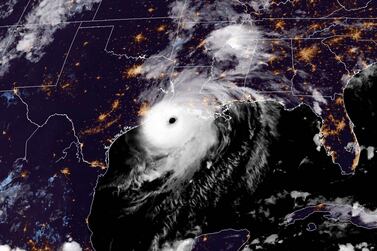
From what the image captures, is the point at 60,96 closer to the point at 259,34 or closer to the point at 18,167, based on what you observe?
the point at 18,167

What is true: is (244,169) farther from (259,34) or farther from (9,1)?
(9,1)

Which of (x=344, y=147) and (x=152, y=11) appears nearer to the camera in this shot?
(x=344, y=147)

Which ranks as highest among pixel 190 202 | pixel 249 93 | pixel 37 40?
pixel 37 40

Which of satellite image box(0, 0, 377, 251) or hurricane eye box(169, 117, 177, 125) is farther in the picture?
hurricane eye box(169, 117, 177, 125)

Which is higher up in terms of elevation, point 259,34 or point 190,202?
point 259,34

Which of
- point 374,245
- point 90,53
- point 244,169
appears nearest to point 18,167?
point 90,53

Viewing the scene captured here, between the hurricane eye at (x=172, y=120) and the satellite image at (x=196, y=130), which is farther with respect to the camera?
the hurricane eye at (x=172, y=120)

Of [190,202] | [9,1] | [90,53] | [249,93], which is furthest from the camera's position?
[9,1]

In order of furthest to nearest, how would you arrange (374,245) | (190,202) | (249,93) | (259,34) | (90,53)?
1. (90,53)
2. (259,34)
3. (249,93)
4. (190,202)
5. (374,245)
